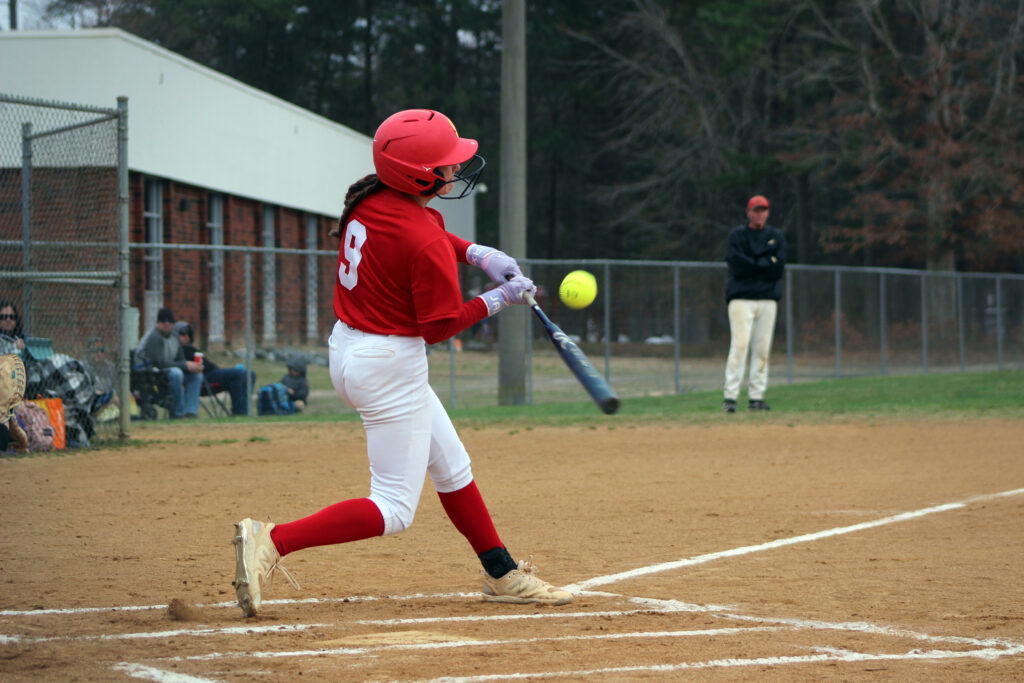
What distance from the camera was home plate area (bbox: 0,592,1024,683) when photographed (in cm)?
378

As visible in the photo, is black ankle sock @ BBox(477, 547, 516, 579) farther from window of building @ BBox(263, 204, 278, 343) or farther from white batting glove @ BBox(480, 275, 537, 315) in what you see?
window of building @ BBox(263, 204, 278, 343)

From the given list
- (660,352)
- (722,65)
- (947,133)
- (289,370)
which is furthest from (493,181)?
(289,370)

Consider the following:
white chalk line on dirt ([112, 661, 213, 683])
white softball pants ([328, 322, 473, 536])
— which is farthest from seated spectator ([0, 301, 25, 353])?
white chalk line on dirt ([112, 661, 213, 683])

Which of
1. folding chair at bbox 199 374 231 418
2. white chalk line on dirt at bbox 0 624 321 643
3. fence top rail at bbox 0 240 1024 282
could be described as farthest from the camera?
folding chair at bbox 199 374 231 418

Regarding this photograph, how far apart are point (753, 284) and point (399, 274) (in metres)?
9.42

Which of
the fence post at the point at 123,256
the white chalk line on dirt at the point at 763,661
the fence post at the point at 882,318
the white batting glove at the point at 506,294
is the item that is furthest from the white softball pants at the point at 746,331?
the fence post at the point at 882,318

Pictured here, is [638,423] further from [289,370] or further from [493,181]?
[493,181]

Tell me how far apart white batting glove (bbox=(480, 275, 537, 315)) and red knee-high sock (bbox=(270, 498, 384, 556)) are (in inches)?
36.7

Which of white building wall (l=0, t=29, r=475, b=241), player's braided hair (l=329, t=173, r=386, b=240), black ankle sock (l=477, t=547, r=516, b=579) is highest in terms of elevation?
white building wall (l=0, t=29, r=475, b=241)

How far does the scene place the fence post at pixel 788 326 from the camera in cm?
2145

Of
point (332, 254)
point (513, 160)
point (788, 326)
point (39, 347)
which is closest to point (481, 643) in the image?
point (39, 347)

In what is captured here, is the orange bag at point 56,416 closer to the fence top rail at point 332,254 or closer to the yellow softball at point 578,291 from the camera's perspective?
the fence top rail at point 332,254

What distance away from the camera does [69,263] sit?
1105 cm

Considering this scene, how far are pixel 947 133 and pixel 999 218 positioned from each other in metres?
2.76
